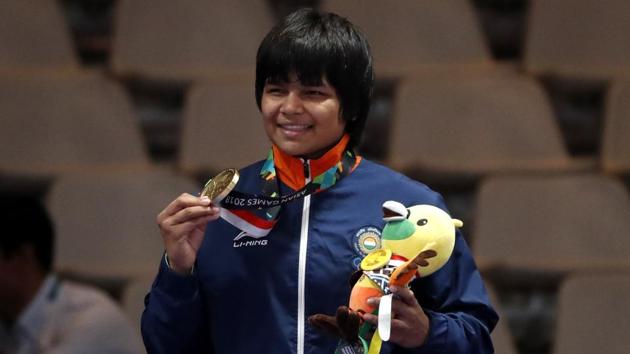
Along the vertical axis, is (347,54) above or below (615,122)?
above

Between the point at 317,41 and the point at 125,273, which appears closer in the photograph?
the point at 317,41

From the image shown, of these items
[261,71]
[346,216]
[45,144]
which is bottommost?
[45,144]

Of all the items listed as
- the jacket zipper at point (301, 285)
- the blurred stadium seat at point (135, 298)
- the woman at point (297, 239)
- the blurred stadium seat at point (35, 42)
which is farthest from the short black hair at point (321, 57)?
the blurred stadium seat at point (35, 42)

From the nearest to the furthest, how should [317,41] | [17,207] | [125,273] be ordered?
1. [317,41]
2. [17,207]
3. [125,273]

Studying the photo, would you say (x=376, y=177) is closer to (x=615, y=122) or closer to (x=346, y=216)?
(x=346, y=216)

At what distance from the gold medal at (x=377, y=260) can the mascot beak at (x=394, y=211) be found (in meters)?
0.02

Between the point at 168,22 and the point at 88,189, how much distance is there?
1.03 feet

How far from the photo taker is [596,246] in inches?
81.2

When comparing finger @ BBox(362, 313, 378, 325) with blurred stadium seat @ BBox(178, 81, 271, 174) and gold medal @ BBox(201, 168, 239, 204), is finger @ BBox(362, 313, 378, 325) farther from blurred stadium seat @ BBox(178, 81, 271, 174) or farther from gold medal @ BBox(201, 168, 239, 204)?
blurred stadium seat @ BBox(178, 81, 271, 174)

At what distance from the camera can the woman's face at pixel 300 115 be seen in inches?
43.1

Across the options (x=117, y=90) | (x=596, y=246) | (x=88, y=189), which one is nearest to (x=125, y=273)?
(x=88, y=189)

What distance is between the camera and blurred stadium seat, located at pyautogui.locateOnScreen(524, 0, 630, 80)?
215 cm

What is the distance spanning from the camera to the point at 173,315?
1102 millimetres

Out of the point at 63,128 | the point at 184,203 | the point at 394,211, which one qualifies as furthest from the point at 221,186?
the point at 63,128
